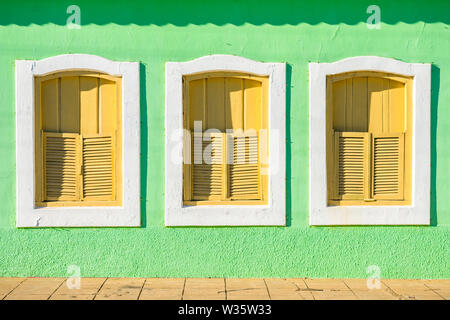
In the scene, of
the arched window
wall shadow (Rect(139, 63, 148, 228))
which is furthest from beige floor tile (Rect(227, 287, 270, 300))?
the arched window

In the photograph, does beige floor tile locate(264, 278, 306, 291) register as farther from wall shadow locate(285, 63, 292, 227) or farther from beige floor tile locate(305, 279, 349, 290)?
wall shadow locate(285, 63, 292, 227)

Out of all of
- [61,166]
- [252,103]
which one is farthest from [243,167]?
[61,166]

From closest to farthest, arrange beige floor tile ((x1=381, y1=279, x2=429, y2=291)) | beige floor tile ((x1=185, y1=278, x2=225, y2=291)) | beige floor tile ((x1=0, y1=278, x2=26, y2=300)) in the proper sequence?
beige floor tile ((x1=0, y1=278, x2=26, y2=300)) < beige floor tile ((x1=185, y1=278, x2=225, y2=291)) < beige floor tile ((x1=381, y1=279, x2=429, y2=291))

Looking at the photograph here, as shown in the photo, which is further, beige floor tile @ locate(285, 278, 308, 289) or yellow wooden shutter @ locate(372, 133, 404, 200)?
yellow wooden shutter @ locate(372, 133, 404, 200)

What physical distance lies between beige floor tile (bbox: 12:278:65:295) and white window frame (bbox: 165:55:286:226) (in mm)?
1498

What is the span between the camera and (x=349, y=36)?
6.91 metres

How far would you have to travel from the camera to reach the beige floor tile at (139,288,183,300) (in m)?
6.08

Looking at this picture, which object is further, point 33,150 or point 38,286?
point 33,150

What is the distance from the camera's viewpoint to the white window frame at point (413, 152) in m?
6.86

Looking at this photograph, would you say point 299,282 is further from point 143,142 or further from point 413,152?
point 143,142

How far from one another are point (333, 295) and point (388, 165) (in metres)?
1.90

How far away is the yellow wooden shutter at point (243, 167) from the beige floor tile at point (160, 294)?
1407 mm

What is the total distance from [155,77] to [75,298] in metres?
2.76

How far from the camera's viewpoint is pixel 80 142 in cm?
690
